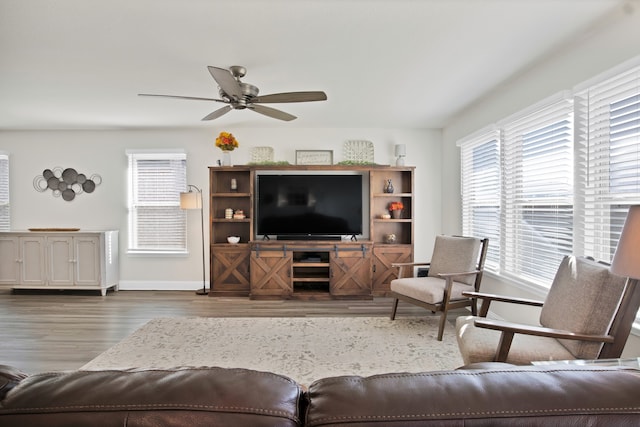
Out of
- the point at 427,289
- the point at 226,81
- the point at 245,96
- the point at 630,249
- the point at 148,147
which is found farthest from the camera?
the point at 148,147

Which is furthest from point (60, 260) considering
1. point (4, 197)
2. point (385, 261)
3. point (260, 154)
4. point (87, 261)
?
point (385, 261)

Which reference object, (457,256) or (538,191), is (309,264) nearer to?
(457,256)

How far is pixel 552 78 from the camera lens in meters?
2.73

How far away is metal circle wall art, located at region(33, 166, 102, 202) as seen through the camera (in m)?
5.12

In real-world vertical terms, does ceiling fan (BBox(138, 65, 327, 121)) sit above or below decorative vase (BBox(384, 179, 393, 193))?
above

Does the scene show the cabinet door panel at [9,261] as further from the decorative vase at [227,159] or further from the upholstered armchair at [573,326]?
the upholstered armchair at [573,326]

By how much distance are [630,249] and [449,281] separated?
1.89 m

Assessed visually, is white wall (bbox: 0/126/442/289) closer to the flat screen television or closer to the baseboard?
the baseboard

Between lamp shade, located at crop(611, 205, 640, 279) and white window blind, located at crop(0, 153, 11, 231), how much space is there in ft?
23.8

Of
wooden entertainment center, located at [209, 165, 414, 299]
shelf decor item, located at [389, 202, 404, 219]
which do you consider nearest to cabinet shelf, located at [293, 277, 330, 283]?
wooden entertainment center, located at [209, 165, 414, 299]

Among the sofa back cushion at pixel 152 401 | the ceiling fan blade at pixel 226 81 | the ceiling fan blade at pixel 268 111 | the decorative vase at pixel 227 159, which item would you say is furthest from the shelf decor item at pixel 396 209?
the sofa back cushion at pixel 152 401

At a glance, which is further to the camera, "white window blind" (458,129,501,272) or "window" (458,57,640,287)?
"white window blind" (458,129,501,272)

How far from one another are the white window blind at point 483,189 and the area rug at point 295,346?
1175 millimetres

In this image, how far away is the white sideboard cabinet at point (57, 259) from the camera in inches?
184
